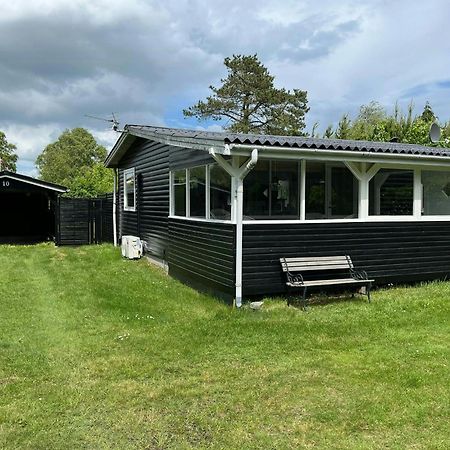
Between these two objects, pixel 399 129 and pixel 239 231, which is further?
pixel 399 129

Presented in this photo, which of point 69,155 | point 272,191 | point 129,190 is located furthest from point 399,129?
point 69,155

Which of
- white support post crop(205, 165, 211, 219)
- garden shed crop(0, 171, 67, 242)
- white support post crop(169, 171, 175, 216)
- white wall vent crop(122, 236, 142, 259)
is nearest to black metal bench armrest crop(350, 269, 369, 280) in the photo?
white support post crop(205, 165, 211, 219)

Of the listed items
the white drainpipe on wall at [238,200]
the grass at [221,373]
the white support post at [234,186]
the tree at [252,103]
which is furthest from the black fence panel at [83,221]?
the tree at [252,103]

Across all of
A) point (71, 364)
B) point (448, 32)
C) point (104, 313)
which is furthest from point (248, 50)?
point (71, 364)

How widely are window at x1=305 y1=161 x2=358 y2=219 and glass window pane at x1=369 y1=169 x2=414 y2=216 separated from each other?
0.40m

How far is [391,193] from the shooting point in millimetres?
8422

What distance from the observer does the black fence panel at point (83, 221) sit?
53.2ft

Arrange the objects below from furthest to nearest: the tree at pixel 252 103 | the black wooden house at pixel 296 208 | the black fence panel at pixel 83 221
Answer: the tree at pixel 252 103
the black fence panel at pixel 83 221
the black wooden house at pixel 296 208

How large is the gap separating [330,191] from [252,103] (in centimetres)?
2279

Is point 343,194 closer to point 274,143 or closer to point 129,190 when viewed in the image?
point 274,143

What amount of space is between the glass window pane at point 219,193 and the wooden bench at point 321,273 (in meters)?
1.18

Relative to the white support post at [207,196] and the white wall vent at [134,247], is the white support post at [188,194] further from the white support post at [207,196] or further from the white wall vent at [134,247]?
the white wall vent at [134,247]

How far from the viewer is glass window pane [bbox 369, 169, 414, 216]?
8250mm

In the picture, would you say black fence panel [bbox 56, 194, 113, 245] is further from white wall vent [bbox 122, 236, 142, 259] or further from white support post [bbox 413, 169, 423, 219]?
white support post [bbox 413, 169, 423, 219]
